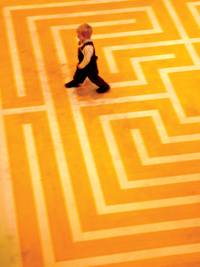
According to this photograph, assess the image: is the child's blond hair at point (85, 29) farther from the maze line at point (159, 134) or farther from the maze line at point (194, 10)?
the maze line at point (194, 10)

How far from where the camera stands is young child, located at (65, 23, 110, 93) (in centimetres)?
387

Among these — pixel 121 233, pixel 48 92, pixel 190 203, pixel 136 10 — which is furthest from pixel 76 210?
pixel 136 10

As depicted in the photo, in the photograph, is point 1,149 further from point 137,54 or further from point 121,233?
point 137,54

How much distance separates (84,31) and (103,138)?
3.19 ft

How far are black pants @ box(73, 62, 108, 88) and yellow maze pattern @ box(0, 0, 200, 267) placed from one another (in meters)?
0.15

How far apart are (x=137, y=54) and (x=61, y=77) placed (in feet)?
2.87

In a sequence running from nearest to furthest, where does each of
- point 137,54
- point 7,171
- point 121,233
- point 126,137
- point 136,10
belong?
point 121,233 → point 7,171 → point 126,137 → point 137,54 → point 136,10

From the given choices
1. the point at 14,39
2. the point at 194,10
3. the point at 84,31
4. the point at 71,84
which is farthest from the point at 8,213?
the point at 194,10

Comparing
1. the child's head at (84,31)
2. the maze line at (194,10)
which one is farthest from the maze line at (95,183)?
the maze line at (194,10)

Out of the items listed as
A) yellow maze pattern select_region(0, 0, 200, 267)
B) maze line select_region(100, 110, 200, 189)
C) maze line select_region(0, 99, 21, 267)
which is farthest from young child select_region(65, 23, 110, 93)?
maze line select_region(0, 99, 21, 267)

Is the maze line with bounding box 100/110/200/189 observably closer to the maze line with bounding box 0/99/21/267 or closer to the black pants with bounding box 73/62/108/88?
the black pants with bounding box 73/62/108/88

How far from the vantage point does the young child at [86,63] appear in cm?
387

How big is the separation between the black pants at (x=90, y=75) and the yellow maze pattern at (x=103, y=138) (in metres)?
0.15

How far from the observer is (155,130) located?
4125 mm
